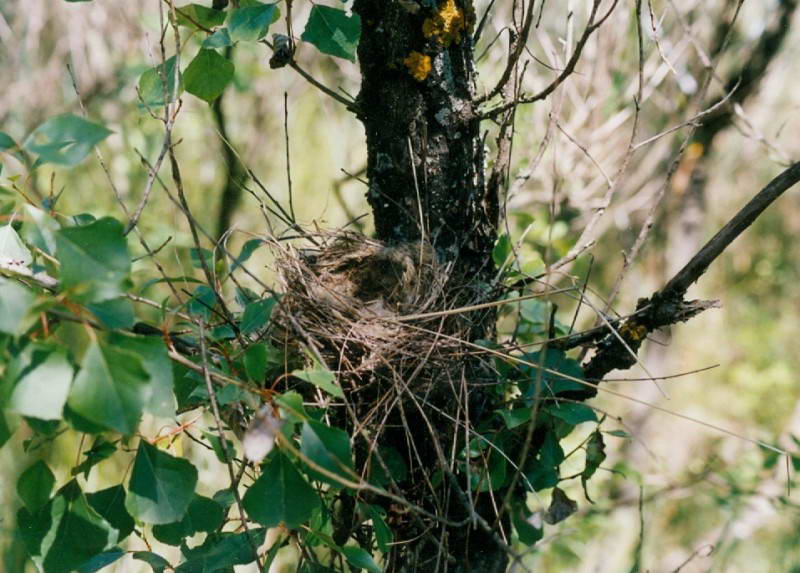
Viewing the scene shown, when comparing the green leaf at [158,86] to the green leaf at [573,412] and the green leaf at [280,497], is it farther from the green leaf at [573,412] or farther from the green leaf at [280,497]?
the green leaf at [573,412]

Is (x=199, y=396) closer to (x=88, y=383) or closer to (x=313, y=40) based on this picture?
(x=88, y=383)

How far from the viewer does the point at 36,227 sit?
2.43ft

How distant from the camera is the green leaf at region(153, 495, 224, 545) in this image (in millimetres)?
864

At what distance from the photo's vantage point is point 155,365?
2.16 ft

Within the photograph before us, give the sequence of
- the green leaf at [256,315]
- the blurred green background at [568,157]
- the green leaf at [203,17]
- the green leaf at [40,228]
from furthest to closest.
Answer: the blurred green background at [568,157], the green leaf at [203,17], the green leaf at [256,315], the green leaf at [40,228]

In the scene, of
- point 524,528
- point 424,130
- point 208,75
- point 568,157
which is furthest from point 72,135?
point 568,157

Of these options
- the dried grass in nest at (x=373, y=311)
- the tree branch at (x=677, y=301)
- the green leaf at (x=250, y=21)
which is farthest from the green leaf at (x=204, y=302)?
the tree branch at (x=677, y=301)

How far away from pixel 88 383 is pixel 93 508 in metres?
0.31

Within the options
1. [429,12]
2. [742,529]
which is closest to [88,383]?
[429,12]

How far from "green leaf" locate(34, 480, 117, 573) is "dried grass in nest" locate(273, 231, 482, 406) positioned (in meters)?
0.30

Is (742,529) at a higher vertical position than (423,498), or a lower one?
higher

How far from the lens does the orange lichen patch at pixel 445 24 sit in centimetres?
102

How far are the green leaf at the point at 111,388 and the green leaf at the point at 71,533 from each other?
27cm

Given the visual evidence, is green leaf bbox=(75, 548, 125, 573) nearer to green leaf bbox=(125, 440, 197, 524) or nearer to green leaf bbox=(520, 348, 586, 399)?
green leaf bbox=(125, 440, 197, 524)
